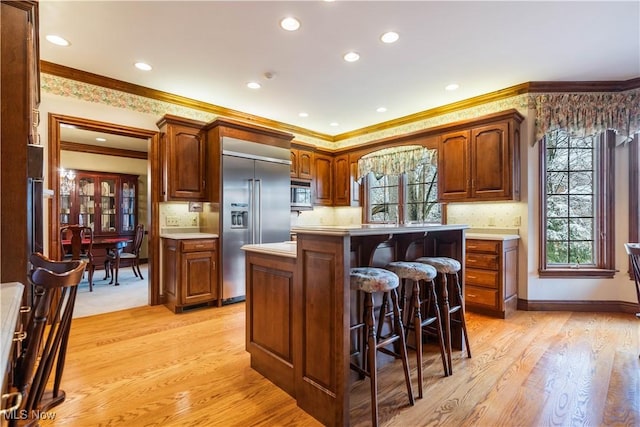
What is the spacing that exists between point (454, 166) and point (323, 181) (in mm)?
2464

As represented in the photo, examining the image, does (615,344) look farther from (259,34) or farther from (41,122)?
(41,122)

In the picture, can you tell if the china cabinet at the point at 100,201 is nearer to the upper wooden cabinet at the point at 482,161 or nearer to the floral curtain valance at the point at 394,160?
the floral curtain valance at the point at 394,160

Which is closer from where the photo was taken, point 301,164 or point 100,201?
point 301,164

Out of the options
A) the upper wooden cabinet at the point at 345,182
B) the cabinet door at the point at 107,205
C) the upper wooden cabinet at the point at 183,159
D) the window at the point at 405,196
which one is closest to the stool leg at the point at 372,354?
the upper wooden cabinet at the point at 183,159

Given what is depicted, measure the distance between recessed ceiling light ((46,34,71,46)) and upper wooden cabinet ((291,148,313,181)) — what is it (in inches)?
125

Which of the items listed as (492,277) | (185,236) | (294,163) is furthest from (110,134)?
(492,277)

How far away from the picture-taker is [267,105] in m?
4.55

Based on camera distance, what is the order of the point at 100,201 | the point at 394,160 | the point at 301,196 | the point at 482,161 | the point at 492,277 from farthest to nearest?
the point at 100,201 → the point at 301,196 → the point at 394,160 → the point at 482,161 → the point at 492,277

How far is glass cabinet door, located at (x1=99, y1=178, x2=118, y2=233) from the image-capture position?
7.02 meters

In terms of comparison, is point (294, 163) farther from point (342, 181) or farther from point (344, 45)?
point (344, 45)

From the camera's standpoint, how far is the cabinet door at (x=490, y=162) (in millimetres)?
3744

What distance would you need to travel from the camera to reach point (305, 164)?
5602mm

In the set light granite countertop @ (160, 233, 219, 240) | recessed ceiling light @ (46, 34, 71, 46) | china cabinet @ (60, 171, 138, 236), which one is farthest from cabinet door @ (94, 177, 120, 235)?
recessed ceiling light @ (46, 34, 71, 46)

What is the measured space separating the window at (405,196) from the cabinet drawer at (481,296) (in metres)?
1.20
